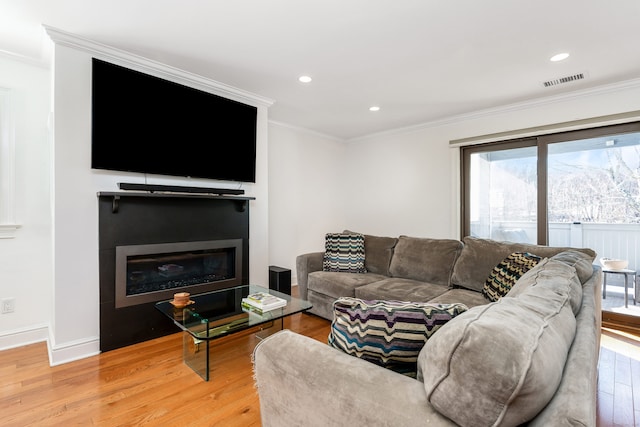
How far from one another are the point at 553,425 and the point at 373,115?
3974 mm

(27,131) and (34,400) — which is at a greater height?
(27,131)

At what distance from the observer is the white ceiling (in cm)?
199

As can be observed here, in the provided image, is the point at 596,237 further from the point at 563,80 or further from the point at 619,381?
the point at 619,381

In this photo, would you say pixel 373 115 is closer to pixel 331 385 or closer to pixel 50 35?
pixel 50 35

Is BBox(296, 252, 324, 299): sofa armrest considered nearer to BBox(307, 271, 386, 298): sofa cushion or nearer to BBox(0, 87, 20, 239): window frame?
BBox(307, 271, 386, 298): sofa cushion

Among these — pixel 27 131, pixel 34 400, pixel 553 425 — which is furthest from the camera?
pixel 27 131

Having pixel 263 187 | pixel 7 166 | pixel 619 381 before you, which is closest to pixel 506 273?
pixel 619 381

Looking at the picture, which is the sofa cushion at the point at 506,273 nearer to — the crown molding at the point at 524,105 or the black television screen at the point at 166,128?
the crown molding at the point at 524,105

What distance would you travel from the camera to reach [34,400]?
6.10 ft

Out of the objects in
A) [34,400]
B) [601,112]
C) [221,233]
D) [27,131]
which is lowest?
[34,400]

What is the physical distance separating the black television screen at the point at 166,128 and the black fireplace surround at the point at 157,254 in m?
0.30

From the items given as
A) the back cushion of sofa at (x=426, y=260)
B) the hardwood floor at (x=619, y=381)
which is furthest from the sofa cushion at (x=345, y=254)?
the hardwood floor at (x=619, y=381)

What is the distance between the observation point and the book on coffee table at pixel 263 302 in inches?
90.7

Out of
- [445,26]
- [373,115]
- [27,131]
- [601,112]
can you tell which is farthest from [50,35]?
[601,112]
